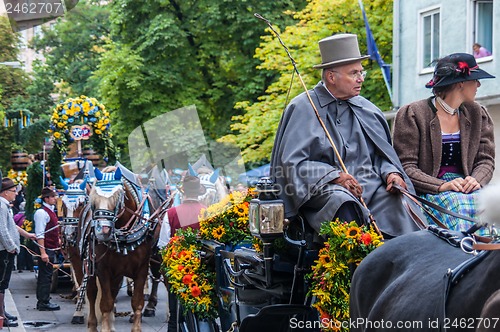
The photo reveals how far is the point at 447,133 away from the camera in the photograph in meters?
5.84

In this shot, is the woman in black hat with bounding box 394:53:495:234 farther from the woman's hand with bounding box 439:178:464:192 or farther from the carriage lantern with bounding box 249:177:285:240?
the carriage lantern with bounding box 249:177:285:240

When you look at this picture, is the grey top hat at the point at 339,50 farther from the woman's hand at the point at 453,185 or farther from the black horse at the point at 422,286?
the black horse at the point at 422,286

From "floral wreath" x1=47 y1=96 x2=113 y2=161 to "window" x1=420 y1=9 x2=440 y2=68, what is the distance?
9.67 metres

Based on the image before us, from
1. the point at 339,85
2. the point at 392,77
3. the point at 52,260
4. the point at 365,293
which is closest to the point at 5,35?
the point at 52,260

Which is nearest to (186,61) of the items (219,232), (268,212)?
(219,232)

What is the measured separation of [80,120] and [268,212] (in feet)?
32.6

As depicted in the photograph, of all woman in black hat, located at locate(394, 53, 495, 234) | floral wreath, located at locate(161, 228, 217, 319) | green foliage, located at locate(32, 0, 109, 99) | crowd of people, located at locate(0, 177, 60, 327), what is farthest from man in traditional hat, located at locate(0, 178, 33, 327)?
green foliage, located at locate(32, 0, 109, 99)

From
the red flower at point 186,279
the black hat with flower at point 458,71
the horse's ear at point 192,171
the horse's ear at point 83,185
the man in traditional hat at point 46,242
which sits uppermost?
the black hat with flower at point 458,71

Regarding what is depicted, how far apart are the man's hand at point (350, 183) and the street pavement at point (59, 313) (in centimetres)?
634

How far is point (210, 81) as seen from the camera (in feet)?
94.4

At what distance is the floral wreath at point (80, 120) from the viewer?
14.8m

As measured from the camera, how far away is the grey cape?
5426 millimetres

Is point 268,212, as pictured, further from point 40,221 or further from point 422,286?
point 40,221

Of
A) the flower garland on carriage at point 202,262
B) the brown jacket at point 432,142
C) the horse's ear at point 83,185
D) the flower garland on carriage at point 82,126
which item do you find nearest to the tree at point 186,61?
the flower garland on carriage at point 82,126
